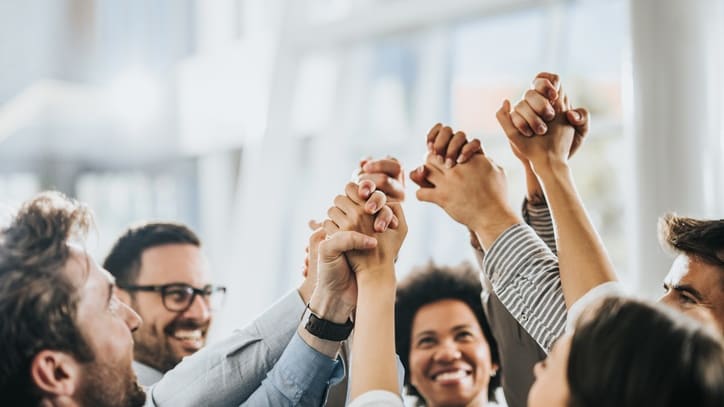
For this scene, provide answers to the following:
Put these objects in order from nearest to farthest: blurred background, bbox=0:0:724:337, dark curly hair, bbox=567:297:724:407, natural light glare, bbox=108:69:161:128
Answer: dark curly hair, bbox=567:297:724:407 < blurred background, bbox=0:0:724:337 < natural light glare, bbox=108:69:161:128

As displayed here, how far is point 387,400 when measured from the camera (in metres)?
0.99

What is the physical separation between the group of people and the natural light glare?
6.07 ft

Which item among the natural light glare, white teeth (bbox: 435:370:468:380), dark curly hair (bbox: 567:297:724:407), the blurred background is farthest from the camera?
the natural light glare

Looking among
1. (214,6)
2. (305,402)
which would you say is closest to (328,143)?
(214,6)

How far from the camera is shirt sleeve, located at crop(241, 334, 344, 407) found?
117 centimetres

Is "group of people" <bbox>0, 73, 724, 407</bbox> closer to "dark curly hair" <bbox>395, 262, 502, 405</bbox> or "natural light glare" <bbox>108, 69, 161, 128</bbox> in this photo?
"dark curly hair" <bbox>395, 262, 502, 405</bbox>

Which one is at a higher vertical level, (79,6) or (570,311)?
(79,6)

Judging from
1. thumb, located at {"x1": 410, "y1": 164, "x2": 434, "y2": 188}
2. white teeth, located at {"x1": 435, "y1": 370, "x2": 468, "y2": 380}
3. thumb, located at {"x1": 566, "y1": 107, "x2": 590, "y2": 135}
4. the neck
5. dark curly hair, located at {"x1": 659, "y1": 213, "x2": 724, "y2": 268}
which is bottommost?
the neck

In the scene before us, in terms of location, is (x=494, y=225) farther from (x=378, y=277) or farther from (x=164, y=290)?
(x=164, y=290)

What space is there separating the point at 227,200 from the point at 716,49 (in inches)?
85.2

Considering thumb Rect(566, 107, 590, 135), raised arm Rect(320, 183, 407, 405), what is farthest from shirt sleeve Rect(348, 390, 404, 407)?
thumb Rect(566, 107, 590, 135)

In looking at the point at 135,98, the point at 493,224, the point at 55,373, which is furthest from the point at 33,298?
the point at 135,98

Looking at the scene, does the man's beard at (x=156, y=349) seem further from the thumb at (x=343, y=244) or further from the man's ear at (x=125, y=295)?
the thumb at (x=343, y=244)

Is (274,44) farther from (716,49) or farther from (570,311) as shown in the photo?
(570,311)
